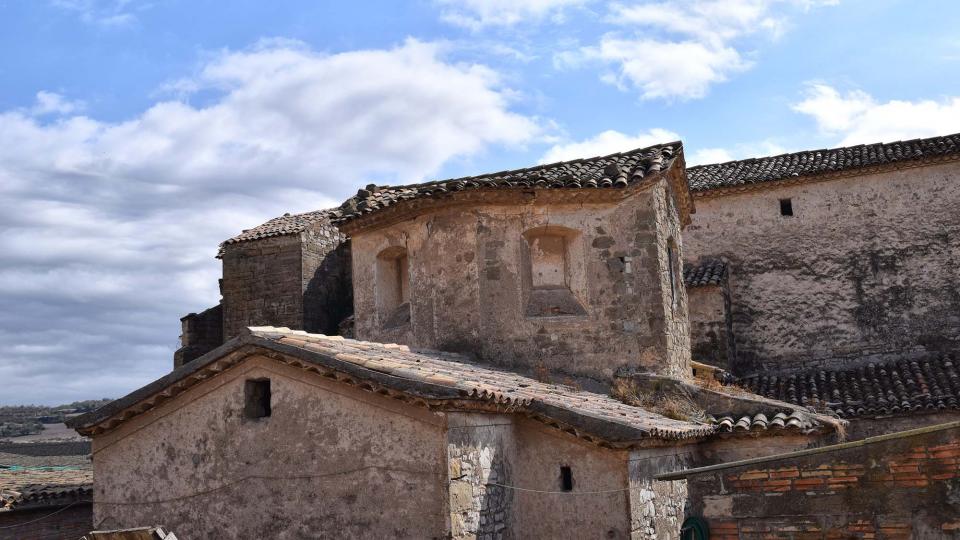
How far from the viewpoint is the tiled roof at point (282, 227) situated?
23.6m

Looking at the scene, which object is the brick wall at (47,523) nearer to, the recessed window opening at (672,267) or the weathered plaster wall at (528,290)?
the weathered plaster wall at (528,290)

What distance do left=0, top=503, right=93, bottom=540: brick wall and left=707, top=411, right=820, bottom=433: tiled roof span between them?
35.1 ft

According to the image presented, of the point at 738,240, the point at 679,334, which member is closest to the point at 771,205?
the point at 738,240

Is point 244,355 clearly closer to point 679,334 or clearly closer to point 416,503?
point 416,503

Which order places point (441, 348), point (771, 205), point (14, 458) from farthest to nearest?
point (14, 458)
point (771, 205)
point (441, 348)

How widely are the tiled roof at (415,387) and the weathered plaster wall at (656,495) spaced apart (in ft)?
1.30

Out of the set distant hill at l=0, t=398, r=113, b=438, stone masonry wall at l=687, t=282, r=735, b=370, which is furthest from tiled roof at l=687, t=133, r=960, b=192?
distant hill at l=0, t=398, r=113, b=438

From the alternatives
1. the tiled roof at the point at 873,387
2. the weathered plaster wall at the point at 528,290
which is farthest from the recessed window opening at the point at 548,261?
the tiled roof at the point at 873,387

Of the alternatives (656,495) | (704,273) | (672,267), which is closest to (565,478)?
(656,495)

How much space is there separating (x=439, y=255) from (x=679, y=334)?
416 centimetres

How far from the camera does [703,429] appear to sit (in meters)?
12.3

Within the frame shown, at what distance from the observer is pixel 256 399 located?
10805 millimetres

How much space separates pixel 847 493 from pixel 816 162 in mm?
17303

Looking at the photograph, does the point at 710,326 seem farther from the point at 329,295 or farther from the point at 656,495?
the point at 656,495
